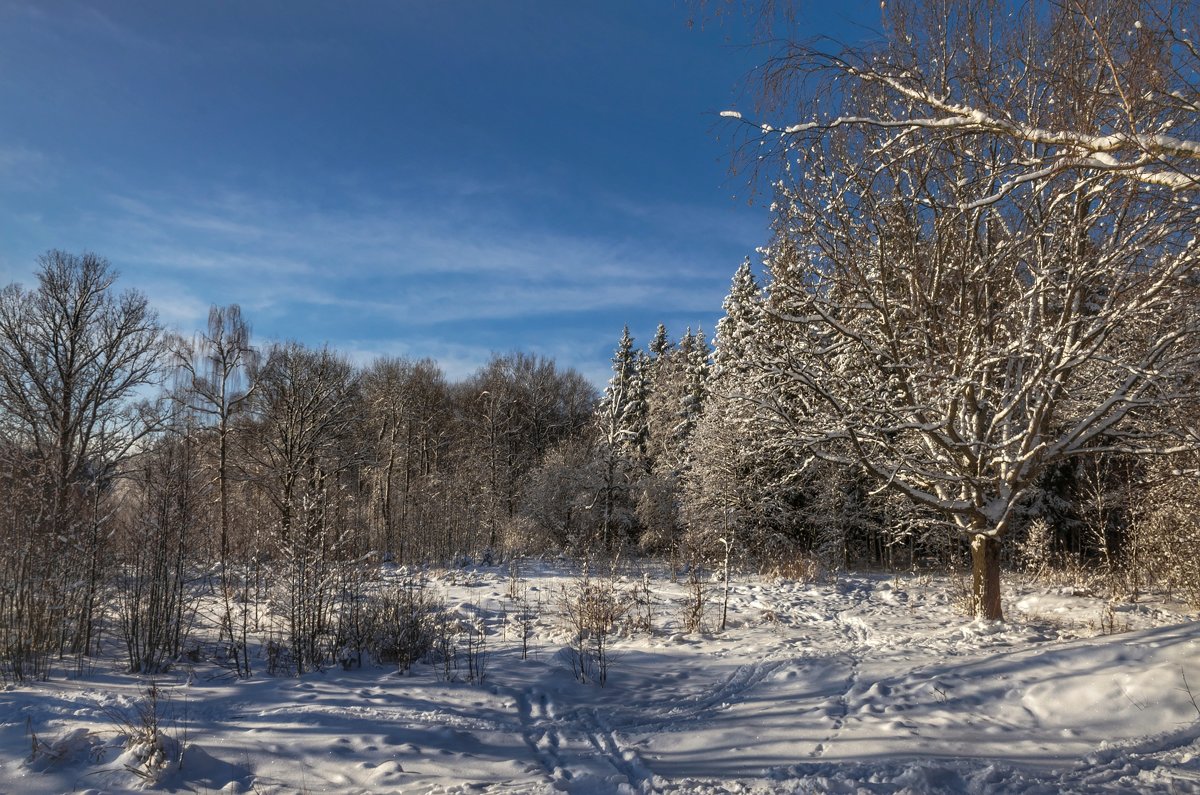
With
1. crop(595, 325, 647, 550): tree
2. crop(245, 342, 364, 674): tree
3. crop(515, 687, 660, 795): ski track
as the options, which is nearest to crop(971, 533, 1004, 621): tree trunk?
crop(515, 687, 660, 795): ski track

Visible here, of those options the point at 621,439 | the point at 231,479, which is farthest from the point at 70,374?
the point at 621,439

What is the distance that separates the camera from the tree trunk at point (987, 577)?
8.37m

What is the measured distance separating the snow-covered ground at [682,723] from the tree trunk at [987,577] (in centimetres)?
80

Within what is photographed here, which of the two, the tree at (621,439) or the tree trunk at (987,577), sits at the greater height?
the tree at (621,439)

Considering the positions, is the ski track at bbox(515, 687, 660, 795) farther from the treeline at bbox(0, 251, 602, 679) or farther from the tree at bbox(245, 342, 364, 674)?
the tree at bbox(245, 342, 364, 674)

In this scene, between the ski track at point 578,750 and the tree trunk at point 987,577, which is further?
the tree trunk at point 987,577

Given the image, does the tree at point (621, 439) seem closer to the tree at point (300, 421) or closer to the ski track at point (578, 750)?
the tree at point (300, 421)

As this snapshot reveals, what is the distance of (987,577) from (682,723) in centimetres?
521

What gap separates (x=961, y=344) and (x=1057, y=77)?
13.6ft

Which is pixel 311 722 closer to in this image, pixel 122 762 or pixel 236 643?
pixel 122 762

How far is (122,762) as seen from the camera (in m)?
4.28

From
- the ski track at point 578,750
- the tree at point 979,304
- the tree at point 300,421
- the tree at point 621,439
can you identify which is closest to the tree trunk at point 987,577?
the tree at point 979,304

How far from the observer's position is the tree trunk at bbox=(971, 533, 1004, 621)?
8367 millimetres

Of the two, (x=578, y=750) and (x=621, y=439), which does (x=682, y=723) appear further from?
(x=621, y=439)
